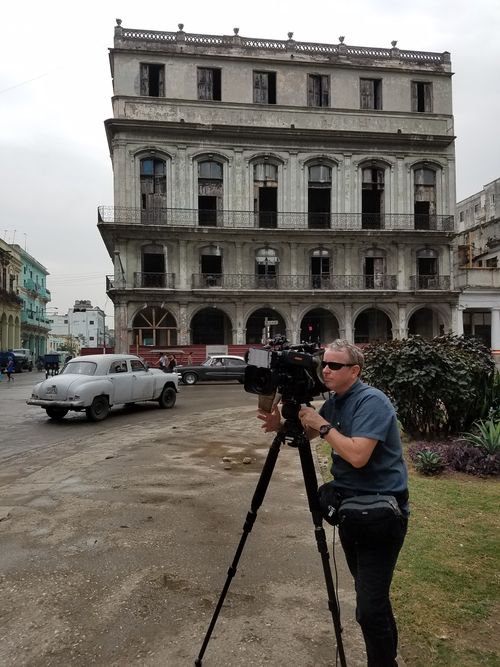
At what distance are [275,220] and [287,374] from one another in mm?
30729

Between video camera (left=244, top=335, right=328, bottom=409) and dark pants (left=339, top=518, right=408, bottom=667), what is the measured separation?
70cm

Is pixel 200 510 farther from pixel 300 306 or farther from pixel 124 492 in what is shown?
pixel 300 306

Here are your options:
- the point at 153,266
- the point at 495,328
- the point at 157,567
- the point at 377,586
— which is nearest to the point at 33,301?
the point at 153,266

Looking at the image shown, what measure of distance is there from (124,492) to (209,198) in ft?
92.3

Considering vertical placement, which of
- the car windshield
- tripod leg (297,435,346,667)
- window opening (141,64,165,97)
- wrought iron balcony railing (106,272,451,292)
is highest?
window opening (141,64,165,97)

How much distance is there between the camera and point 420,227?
33.6 meters

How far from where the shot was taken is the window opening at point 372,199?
1303 inches

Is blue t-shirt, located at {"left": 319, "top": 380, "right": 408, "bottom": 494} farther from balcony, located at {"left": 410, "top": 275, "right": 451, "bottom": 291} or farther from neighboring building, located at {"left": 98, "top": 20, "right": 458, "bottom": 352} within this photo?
balcony, located at {"left": 410, "top": 275, "right": 451, "bottom": 291}

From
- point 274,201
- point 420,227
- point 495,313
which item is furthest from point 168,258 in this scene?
point 495,313

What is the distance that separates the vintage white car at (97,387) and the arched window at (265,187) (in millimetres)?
19906

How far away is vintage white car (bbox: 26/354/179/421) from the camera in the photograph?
39.0 ft

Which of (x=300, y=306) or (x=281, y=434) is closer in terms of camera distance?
(x=281, y=434)

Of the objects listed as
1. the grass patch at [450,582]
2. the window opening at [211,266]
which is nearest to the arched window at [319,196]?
the window opening at [211,266]

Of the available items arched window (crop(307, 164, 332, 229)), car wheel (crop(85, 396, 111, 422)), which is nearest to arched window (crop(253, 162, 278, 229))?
arched window (crop(307, 164, 332, 229))
